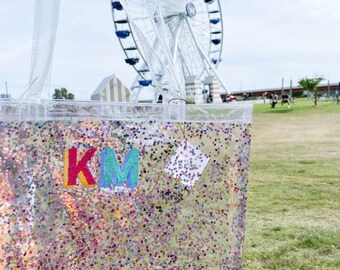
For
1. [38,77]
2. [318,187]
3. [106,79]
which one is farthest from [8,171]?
[318,187]

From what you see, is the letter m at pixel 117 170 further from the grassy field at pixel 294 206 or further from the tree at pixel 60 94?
the grassy field at pixel 294 206

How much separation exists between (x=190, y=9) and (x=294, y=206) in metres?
13.5

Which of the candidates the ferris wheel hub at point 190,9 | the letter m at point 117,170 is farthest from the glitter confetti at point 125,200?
the ferris wheel hub at point 190,9

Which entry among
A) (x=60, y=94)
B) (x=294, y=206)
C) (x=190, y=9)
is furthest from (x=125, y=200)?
(x=190, y=9)

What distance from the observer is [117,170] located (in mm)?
1879

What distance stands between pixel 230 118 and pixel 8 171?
89cm

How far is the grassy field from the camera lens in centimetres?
299

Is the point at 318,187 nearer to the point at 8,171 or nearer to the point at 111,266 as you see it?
the point at 111,266

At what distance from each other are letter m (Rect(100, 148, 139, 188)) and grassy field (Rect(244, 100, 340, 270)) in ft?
4.08

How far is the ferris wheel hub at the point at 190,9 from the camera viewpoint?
1671 cm

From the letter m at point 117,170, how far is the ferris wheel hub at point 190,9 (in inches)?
604

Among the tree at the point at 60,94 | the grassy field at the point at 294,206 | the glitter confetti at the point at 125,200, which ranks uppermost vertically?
the tree at the point at 60,94

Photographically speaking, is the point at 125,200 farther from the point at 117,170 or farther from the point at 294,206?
the point at 294,206

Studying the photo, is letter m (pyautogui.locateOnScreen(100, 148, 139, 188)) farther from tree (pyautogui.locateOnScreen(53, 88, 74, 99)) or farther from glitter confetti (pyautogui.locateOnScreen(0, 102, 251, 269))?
tree (pyautogui.locateOnScreen(53, 88, 74, 99))
